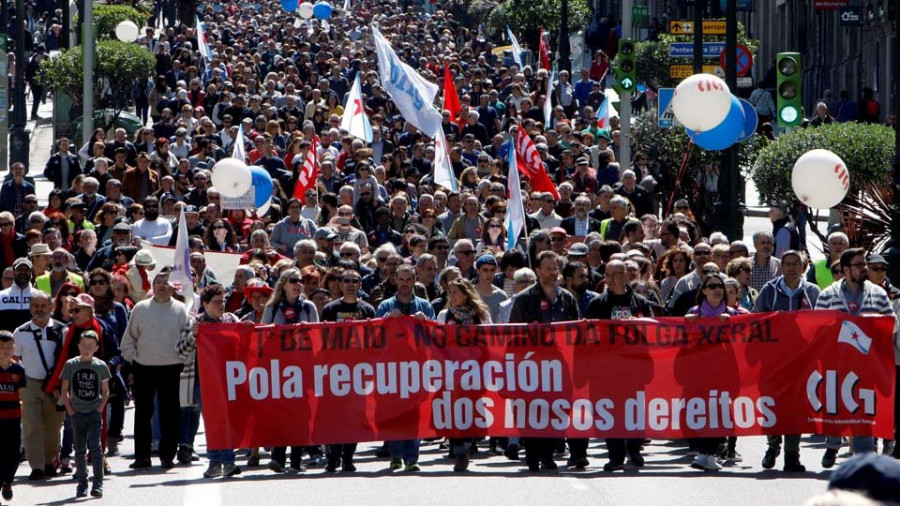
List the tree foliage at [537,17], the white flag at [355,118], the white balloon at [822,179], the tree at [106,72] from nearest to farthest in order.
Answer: the white balloon at [822,179] < the white flag at [355,118] < the tree at [106,72] < the tree foliage at [537,17]

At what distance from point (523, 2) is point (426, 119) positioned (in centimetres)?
2707

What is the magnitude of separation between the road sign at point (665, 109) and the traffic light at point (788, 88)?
7.30 feet

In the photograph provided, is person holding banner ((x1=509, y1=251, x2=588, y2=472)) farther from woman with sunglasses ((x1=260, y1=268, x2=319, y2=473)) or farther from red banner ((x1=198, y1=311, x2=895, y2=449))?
woman with sunglasses ((x1=260, y1=268, x2=319, y2=473))

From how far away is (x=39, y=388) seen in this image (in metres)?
13.1

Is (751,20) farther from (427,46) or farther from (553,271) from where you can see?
(553,271)

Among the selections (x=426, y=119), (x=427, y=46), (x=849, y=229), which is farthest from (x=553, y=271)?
(x=427, y=46)

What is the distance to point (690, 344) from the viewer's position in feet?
41.1

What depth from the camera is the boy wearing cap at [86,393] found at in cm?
1201

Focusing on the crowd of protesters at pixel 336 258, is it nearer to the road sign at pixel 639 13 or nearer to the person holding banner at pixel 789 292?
the person holding banner at pixel 789 292

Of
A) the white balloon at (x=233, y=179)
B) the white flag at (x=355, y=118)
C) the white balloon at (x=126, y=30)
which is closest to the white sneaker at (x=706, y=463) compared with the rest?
the white balloon at (x=233, y=179)

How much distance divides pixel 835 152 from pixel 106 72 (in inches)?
657

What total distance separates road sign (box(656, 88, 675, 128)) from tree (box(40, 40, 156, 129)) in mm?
12509

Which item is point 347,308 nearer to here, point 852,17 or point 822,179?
point 822,179

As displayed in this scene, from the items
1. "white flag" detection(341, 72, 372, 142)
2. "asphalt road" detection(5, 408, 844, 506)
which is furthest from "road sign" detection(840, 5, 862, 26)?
"asphalt road" detection(5, 408, 844, 506)
